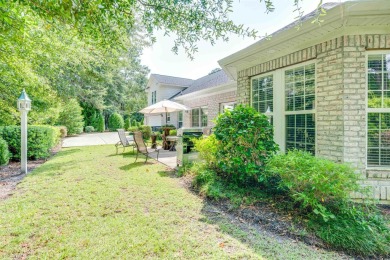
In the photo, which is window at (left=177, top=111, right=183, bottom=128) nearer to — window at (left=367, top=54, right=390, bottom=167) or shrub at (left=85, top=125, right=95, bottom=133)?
window at (left=367, top=54, right=390, bottom=167)

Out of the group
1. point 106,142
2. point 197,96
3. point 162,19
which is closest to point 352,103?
point 162,19

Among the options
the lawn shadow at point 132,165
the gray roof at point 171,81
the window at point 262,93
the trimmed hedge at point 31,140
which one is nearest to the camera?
the window at point 262,93

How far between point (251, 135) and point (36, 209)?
4388 millimetres

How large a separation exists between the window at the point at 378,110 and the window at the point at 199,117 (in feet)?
31.0

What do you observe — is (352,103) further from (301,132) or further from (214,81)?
(214,81)

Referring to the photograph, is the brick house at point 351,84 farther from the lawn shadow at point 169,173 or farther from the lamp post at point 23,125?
the lamp post at point 23,125

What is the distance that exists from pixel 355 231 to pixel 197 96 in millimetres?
11662

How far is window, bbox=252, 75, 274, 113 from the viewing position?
5.69m

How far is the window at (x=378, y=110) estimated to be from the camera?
160 inches

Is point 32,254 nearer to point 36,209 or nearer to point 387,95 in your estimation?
point 36,209

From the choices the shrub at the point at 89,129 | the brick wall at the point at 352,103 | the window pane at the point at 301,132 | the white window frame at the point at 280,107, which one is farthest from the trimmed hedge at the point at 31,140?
the shrub at the point at 89,129

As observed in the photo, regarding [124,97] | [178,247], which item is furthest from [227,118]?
[124,97]

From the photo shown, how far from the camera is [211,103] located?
12234 millimetres

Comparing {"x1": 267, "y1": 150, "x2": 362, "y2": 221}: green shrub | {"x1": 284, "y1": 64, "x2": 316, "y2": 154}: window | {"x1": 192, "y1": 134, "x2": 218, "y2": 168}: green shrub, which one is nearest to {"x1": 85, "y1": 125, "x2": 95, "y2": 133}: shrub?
{"x1": 192, "y1": 134, "x2": 218, "y2": 168}: green shrub
